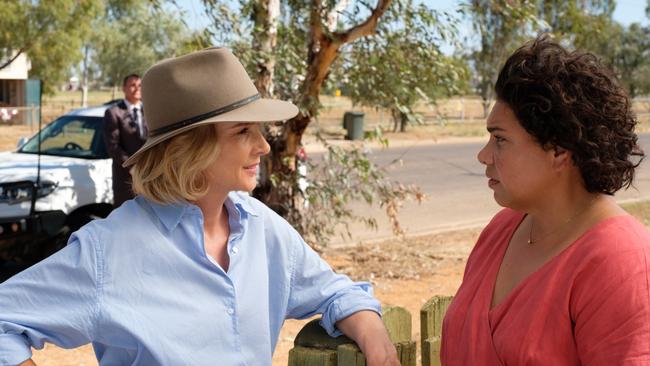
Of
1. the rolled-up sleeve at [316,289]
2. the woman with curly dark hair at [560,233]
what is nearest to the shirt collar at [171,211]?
the rolled-up sleeve at [316,289]

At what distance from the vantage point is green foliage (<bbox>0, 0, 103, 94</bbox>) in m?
21.8

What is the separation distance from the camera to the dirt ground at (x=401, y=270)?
18.6 feet

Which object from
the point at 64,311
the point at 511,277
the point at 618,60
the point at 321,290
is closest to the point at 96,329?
the point at 64,311

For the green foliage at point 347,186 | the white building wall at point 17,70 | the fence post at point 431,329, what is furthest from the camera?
the white building wall at point 17,70

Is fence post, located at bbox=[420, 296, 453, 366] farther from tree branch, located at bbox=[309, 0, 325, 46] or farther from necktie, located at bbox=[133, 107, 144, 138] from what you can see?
necktie, located at bbox=[133, 107, 144, 138]

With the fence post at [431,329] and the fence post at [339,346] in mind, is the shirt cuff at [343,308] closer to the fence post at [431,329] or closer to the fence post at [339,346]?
the fence post at [339,346]

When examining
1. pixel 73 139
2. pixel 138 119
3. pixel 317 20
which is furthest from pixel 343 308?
pixel 73 139

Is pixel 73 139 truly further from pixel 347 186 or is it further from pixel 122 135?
pixel 347 186

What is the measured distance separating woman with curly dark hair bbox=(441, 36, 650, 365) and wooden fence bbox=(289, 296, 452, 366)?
8.6 inches

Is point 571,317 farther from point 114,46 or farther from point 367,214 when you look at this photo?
point 114,46

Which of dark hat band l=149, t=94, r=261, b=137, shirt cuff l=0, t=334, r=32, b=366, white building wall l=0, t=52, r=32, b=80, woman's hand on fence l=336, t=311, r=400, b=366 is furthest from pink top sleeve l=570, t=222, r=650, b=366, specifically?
white building wall l=0, t=52, r=32, b=80

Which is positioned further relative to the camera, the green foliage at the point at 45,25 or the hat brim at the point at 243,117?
the green foliage at the point at 45,25

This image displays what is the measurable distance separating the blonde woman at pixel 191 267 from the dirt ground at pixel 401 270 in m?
3.04

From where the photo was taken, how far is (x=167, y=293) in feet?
7.06
